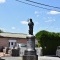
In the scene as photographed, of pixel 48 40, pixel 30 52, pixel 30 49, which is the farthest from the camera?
pixel 48 40

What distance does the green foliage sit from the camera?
114ft

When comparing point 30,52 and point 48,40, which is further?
point 48,40

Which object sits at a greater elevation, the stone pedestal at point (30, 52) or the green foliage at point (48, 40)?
the green foliage at point (48, 40)

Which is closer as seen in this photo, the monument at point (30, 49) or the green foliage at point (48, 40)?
the monument at point (30, 49)

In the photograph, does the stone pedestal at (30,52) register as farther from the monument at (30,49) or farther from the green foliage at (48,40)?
the green foliage at (48,40)

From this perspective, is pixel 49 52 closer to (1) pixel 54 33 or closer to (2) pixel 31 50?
(1) pixel 54 33

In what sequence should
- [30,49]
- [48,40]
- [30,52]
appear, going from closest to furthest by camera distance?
[30,52] < [30,49] < [48,40]

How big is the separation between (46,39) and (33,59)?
14.8 m

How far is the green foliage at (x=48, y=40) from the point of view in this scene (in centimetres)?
3486

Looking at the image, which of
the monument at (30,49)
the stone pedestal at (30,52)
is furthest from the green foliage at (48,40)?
the stone pedestal at (30,52)

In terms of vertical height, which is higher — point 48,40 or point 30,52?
point 48,40

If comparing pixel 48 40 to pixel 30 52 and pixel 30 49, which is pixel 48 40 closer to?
pixel 30 49

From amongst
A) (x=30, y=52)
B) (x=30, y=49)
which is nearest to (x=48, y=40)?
(x=30, y=49)

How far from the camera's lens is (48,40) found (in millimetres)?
35844
